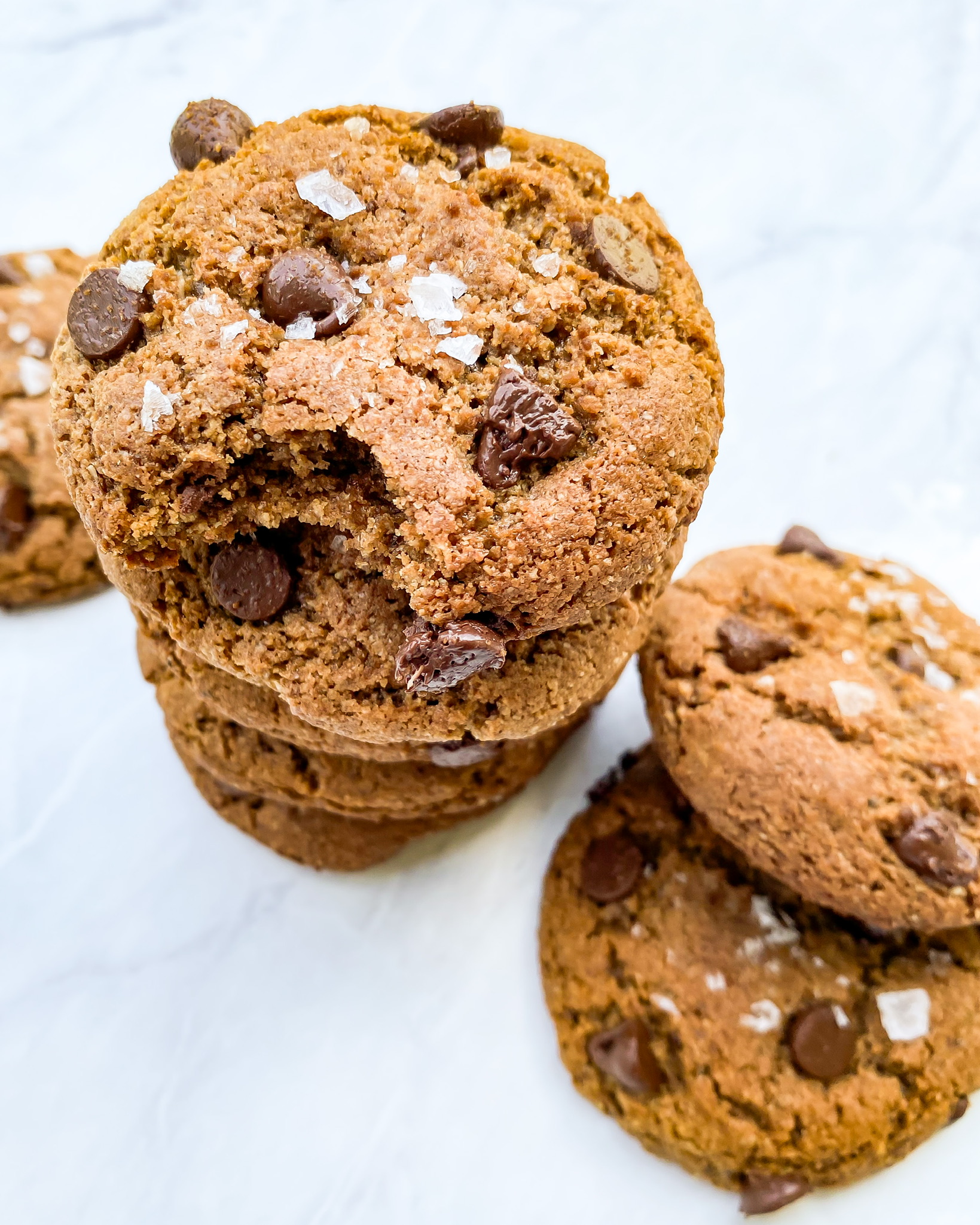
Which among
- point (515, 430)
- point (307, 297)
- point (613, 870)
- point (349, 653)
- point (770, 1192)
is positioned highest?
point (307, 297)

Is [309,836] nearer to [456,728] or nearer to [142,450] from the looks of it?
[456,728]

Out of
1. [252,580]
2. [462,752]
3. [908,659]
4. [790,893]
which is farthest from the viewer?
[790,893]

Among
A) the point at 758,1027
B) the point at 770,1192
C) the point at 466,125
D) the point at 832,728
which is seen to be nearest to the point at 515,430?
the point at 466,125

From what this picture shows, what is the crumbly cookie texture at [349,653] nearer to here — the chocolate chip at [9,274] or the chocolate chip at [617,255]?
the chocolate chip at [617,255]

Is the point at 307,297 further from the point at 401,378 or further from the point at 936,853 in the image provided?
the point at 936,853

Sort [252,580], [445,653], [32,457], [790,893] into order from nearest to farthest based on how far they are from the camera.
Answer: [445,653] → [252,580] → [790,893] → [32,457]

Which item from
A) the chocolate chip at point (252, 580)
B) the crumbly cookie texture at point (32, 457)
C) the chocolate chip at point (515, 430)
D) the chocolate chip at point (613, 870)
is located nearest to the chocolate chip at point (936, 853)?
the chocolate chip at point (613, 870)

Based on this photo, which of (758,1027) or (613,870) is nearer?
(758,1027)
